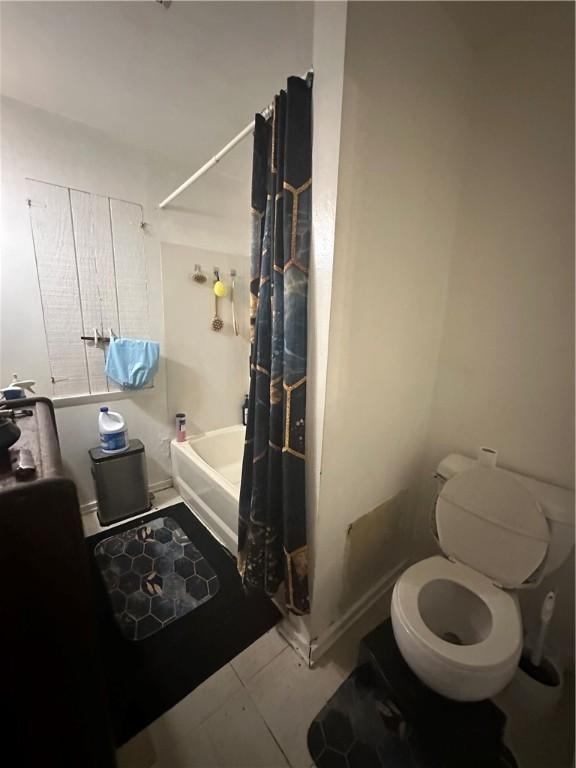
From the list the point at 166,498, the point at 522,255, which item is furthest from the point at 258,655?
the point at 522,255

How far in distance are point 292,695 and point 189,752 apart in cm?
38

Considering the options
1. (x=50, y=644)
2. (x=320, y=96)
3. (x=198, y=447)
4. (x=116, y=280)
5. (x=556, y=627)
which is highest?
(x=320, y=96)

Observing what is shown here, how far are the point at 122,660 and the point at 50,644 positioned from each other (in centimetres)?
97

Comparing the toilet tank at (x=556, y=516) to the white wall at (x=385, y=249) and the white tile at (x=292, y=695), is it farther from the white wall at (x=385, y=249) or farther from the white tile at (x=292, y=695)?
the white tile at (x=292, y=695)

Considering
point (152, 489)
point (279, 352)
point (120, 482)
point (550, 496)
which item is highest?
point (279, 352)

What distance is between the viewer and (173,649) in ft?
4.08

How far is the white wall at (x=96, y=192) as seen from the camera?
4.89 ft

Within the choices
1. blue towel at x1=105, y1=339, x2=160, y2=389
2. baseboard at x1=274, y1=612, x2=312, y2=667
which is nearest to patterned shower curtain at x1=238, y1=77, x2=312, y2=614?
baseboard at x1=274, y1=612, x2=312, y2=667

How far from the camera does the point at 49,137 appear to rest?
1524 millimetres

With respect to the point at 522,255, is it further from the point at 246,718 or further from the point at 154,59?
the point at 246,718

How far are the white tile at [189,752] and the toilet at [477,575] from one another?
73 cm

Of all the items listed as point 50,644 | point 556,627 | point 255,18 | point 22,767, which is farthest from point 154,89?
point 556,627

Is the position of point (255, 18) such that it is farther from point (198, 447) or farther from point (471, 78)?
point (198, 447)

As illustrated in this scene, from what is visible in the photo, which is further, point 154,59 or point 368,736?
point 154,59
